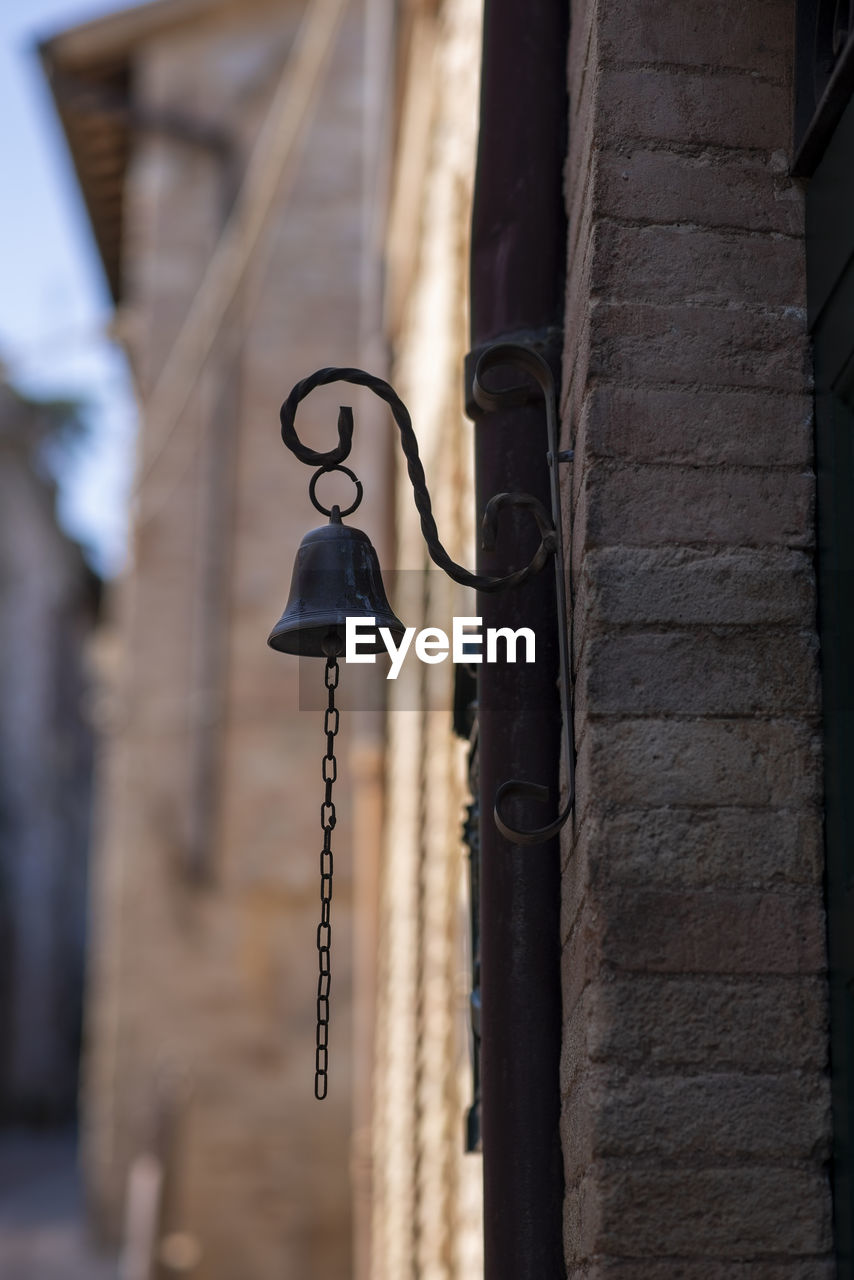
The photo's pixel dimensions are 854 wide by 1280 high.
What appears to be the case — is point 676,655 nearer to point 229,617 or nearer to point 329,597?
point 329,597

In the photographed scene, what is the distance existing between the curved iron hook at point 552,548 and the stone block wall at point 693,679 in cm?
3

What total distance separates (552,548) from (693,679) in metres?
0.30

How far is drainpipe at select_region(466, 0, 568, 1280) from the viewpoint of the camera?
2164 millimetres

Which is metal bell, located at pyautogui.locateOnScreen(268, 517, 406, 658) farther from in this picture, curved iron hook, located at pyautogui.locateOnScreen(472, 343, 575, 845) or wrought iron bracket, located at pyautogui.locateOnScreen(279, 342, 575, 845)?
curved iron hook, located at pyautogui.locateOnScreen(472, 343, 575, 845)

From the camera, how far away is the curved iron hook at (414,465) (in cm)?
214

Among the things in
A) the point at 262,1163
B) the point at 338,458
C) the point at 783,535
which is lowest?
the point at 262,1163

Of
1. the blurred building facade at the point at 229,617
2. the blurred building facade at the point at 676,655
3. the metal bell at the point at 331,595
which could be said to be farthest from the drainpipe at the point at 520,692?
the blurred building facade at the point at 229,617

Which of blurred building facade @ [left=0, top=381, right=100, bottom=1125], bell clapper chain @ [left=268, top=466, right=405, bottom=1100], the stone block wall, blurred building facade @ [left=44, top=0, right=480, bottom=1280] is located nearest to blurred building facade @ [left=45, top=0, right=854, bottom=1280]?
the stone block wall

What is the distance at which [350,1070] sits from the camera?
9.46 meters

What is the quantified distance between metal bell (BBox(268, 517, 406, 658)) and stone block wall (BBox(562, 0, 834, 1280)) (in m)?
0.31

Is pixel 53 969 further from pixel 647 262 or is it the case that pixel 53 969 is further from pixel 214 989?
pixel 647 262

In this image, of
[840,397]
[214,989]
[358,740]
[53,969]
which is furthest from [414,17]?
[53,969]

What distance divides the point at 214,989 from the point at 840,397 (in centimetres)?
818

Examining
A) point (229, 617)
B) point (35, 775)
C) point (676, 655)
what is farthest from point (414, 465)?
→ point (35, 775)
